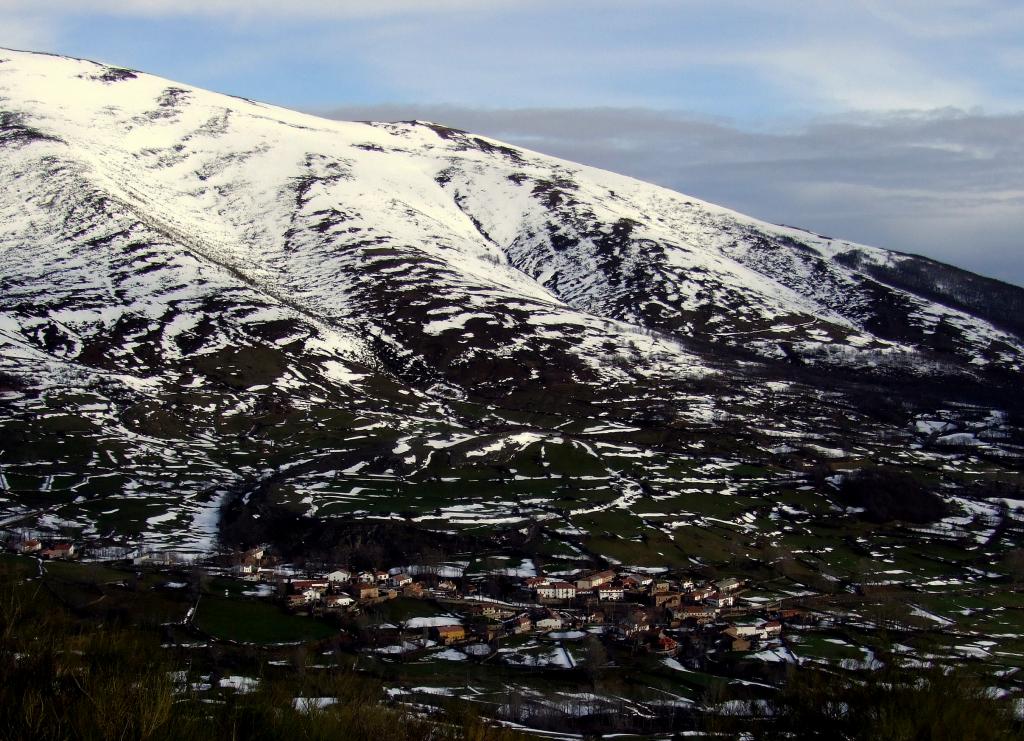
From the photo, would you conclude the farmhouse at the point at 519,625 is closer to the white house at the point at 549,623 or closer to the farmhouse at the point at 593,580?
the white house at the point at 549,623

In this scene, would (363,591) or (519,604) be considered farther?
(519,604)

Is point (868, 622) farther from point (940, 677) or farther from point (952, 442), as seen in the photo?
point (952, 442)

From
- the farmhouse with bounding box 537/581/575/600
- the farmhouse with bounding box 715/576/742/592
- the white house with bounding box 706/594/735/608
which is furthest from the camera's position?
the farmhouse with bounding box 715/576/742/592

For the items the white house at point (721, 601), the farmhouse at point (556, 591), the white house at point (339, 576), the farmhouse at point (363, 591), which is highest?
the white house at point (721, 601)

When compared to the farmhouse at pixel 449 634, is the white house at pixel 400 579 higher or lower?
lower

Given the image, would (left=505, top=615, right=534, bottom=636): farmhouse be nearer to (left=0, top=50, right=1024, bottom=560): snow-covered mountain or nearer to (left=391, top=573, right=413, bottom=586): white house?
(left=391, top=573, right=413, bottom=586): white house

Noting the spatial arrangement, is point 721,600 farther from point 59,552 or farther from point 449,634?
point 59,552

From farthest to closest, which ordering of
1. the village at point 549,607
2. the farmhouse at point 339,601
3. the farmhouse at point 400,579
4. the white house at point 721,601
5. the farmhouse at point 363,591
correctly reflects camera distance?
the farmhouse at point 400,579 → the white house at point 721,601 → the farmhouse at point 363,591 → the farmhouse at point 339,601 → the village at point 549,607

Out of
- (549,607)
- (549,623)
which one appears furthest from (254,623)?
(549,607)

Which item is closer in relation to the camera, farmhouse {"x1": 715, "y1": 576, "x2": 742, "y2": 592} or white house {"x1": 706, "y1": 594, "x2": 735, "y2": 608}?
white house {"x1": 706, "y1": 594, "x2": 735, "y2": 608}

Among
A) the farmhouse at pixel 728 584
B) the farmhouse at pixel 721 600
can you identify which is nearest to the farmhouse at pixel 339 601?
the farmhouse at pixel 721 600

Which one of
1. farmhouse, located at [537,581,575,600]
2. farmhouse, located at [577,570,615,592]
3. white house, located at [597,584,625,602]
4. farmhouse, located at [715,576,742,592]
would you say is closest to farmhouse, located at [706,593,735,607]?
farmhouse, located at [715,576,742,592]

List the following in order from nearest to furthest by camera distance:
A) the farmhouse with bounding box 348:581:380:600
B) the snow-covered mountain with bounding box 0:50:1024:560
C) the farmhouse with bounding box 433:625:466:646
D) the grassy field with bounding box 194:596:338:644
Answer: the grassy field with bounding box 194:596:338:644
the farmhouse with bounding box 433:625:466:646
the farmhouse with bounding box 348:581:380:600
the snow-covered mountain with bounding box 0:50:1024:560
